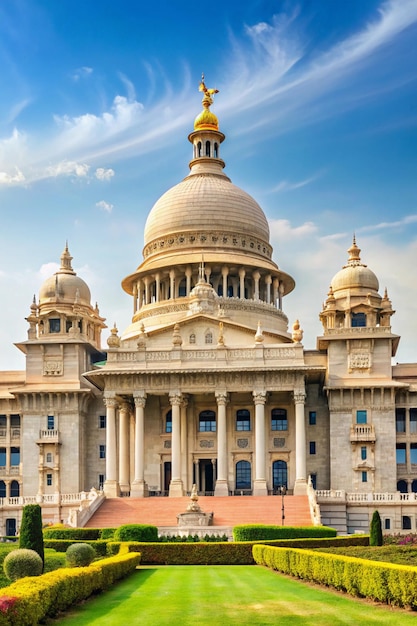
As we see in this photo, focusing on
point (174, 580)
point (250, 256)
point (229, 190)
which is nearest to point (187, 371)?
point (250, 256)

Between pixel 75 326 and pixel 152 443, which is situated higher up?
pixel 75 326

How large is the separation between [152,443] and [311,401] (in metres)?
13.4

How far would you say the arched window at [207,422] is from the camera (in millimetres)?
79188

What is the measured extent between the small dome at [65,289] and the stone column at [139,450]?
13751 millimetres

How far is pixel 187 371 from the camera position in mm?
74188

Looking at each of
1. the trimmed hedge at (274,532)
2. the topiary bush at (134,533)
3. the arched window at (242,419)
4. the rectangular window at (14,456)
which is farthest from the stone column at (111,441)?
the trimmed hedge at (274,532)

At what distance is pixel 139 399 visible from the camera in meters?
75.1

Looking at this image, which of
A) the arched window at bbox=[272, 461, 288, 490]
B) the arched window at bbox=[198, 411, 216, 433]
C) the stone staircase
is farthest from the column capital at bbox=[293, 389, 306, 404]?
the arched window at bbox=[198, 411, 216, 433]

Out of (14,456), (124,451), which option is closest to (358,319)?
(124,451)

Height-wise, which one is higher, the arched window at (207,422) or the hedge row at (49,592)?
the arched window at (207,422)

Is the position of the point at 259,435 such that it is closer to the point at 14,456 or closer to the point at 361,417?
the point at 361,417

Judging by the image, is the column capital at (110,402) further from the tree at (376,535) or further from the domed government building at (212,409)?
the tree at (376,535)

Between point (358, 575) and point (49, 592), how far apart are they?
878 cm

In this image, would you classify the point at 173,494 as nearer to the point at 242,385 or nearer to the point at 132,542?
the point at 242,385
